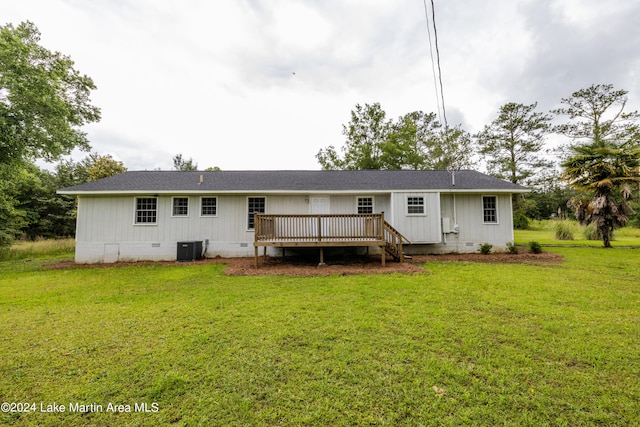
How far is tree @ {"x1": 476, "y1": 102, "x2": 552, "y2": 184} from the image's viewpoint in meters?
25.6

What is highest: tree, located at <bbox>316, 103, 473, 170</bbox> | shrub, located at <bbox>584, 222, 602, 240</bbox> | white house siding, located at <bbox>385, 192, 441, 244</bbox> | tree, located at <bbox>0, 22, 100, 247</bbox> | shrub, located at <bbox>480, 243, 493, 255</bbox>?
tree, located at <bbox>316, 103, 473, 170</bbox>

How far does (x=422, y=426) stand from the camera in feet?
6.80

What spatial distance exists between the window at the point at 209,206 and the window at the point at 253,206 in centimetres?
143

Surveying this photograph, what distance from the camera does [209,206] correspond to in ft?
36.8

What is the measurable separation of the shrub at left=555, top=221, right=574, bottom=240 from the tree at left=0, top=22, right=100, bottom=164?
27.4 m

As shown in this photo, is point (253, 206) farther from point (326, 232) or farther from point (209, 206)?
point (326, 232)

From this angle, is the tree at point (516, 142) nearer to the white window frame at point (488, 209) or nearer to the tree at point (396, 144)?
the tree at point (396, 144)

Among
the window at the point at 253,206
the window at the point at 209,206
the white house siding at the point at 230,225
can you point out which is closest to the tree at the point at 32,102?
the white house siding at the point at 230,225

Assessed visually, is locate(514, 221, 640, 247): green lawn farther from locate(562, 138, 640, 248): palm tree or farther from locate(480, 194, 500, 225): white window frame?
locate(480, 194, 500, 225): white window frame

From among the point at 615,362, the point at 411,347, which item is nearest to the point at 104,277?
the point at 411,347

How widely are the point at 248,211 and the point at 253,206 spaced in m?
0.31

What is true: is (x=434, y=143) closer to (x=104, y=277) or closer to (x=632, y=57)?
(x=632, y=57)

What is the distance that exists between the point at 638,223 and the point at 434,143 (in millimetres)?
21487

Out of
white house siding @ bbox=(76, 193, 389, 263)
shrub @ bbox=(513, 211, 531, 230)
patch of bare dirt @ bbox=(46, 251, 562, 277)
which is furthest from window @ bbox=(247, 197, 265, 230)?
shrub @ bbox=(513, 211, 531, 230)
